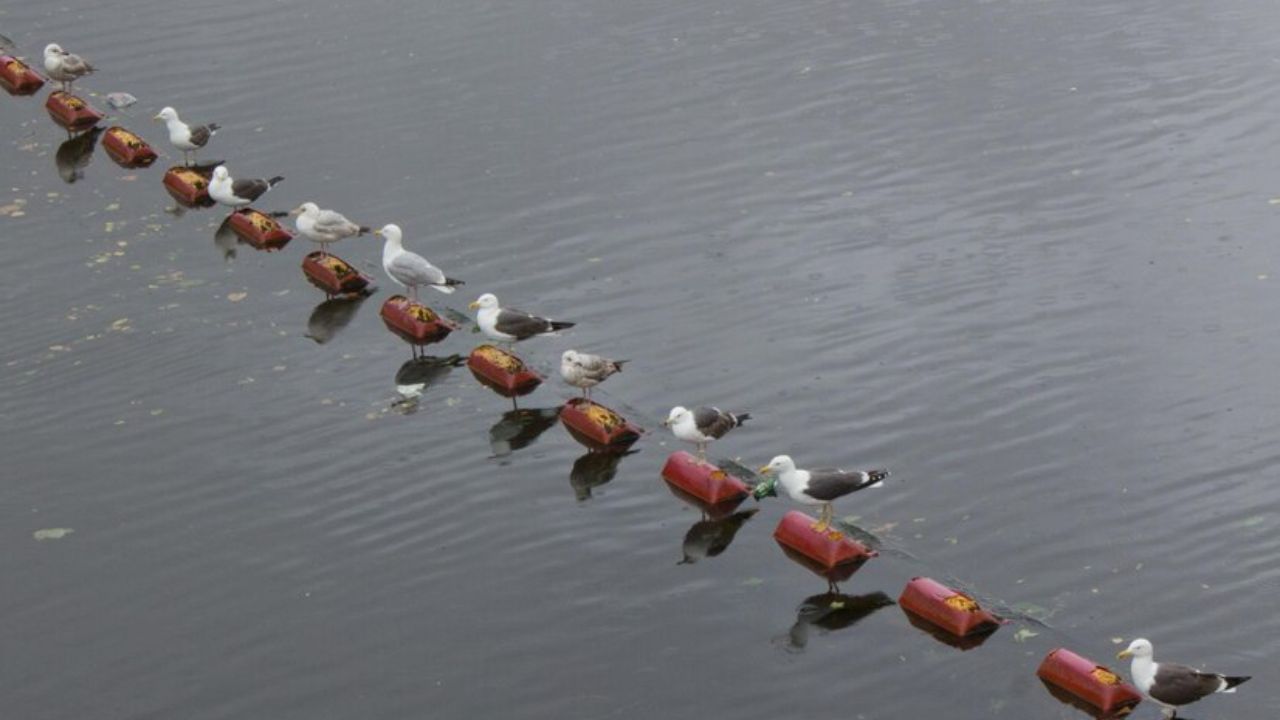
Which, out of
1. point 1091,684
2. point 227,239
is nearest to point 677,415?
point 1091,684

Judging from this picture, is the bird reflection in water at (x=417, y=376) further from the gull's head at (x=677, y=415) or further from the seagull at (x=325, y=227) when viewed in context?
the gull's head at (x=677, y=415)

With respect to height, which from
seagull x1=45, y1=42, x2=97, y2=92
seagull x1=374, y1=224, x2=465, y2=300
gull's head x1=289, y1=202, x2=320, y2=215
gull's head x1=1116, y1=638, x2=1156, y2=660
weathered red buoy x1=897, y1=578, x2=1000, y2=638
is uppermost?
seagull x1=45, y1=42, x2=97, y2=92

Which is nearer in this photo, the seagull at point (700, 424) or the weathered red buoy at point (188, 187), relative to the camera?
the seagull at point (700, 424)

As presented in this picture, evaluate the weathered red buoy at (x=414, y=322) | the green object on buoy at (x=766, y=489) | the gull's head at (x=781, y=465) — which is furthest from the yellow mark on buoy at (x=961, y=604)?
the weathered red buoy at (x=414, y=322)

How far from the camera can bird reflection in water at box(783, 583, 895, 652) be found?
18797 mm

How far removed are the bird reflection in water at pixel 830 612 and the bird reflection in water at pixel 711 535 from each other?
1.59 meters

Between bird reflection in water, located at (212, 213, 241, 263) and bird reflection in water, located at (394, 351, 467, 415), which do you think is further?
bird reflection in water, located at (212, 213, 241, 263)

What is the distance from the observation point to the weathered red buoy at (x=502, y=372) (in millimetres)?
24469

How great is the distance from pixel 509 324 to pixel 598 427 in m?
2.45

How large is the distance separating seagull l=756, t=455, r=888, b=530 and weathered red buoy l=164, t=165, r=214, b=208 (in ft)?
50.4

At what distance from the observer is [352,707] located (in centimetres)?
1817

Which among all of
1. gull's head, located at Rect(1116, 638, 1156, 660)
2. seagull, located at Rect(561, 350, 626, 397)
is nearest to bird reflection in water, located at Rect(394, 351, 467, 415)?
seagull, located at Rect(561, 350, 626, 397)

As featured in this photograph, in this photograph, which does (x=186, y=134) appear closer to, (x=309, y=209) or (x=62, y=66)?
(x=62, y=66)

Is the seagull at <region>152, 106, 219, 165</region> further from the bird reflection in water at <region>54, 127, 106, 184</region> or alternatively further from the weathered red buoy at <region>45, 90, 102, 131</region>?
the weathered red buoy at <region>45, 90, 102, 131</region>
